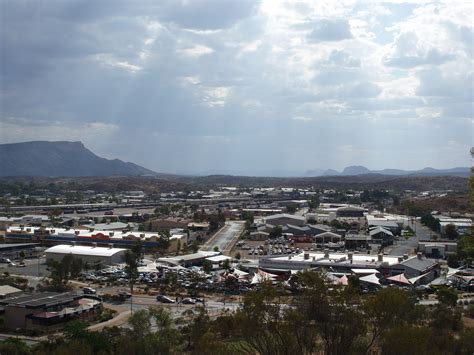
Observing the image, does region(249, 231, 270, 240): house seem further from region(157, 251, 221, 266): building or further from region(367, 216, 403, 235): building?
region(157, 251, 221, 266): building

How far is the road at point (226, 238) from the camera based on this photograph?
38.5m

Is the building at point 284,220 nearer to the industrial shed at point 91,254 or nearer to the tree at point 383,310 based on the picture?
the industrial shed at point 91,254

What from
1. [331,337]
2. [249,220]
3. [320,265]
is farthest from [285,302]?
[249,220]

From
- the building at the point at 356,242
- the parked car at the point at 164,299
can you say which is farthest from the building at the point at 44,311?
the building at the point at 356,242

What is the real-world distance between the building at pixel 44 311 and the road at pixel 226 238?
666 inches

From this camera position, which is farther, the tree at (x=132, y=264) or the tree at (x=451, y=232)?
the tree at (x=451, y=232)

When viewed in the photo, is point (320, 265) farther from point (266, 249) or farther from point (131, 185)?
point (131, 185)

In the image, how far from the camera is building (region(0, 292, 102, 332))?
18.9 meters

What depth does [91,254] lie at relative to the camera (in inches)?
1272

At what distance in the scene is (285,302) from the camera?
14.7 meters

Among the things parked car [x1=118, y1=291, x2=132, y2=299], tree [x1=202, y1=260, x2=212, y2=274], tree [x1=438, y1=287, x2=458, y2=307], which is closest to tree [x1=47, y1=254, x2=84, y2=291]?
parked car [x1=118, y1=291, x2=132, y2=299]

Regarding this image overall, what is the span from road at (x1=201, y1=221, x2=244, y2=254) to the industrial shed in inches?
271

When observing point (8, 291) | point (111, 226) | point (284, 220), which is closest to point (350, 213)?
point (284, 220)

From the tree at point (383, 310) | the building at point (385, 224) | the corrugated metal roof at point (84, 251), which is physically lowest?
the corrugated metal roof at point (84, 251)
